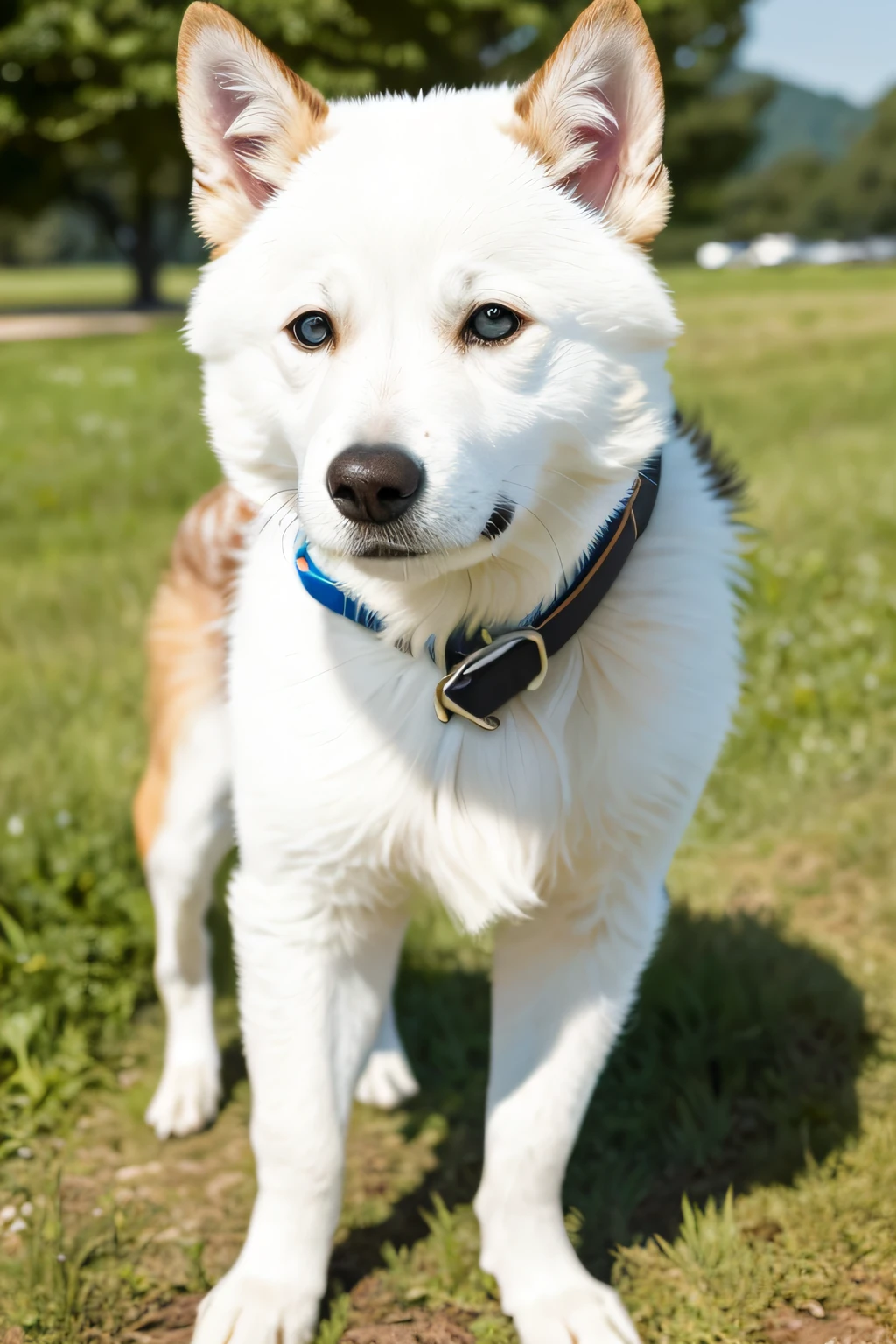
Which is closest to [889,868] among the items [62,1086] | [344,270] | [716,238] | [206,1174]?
[206,1174]

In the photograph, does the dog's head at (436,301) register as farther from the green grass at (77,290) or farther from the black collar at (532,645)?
the green grass at (77,290)

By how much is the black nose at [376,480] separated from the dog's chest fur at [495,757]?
49 centimetres

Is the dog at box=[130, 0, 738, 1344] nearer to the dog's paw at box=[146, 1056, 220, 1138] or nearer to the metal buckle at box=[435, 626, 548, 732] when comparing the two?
the metal buckle at box=[435, 626, 548, 732]

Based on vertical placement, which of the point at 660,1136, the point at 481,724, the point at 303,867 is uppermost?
the point at 481,724

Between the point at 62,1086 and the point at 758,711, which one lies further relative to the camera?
the point at 758,711

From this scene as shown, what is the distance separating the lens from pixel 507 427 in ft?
6.72

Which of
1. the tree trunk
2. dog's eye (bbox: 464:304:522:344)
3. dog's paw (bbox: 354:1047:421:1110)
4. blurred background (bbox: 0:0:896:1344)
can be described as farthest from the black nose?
the tree trunk

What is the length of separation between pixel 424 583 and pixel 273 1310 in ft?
4.92

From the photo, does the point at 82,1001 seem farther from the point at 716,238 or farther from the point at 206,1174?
the point at 716,238

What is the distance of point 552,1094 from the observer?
2535mm

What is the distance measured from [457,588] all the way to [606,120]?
0.89m

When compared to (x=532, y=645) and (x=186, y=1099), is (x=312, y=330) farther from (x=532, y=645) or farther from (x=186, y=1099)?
(x=186, y=1099)

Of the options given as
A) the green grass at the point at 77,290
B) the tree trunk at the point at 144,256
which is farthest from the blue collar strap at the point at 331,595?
the tree trunk at the point at 144,256

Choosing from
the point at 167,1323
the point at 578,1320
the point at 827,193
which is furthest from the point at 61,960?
the point at 827,193
